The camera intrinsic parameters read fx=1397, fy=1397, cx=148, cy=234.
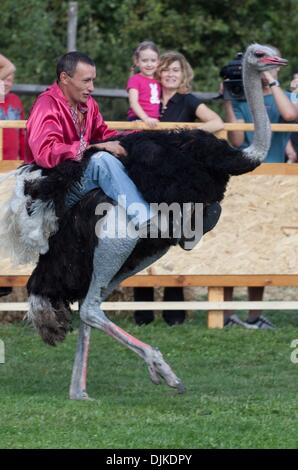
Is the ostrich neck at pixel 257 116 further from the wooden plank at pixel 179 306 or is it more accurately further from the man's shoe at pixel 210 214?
the wooden plank at pixel 179 306

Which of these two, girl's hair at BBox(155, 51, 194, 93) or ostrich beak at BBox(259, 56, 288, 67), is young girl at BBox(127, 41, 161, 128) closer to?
girl's hair at BBox(155, 51, 194, 93)

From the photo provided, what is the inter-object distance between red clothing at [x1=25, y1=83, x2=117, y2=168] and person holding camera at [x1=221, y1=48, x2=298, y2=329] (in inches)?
124

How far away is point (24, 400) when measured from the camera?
7.80 m

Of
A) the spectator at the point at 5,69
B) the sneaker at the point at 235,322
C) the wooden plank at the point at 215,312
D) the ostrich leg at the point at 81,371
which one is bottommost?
the sneaker at the point at 235,322

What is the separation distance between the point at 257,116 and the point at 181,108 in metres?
3.09

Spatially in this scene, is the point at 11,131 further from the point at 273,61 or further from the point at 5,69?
the point at 273,61

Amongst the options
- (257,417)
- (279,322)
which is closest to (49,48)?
(279,322)

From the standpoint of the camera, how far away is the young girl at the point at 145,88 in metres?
11.3

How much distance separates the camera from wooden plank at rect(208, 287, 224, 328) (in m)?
10.9

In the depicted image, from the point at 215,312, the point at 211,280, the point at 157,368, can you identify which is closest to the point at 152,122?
the point at 211,280

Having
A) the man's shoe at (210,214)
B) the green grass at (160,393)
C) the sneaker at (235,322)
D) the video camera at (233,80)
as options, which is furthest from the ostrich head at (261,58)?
the sneaker at (235,322)

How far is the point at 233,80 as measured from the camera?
11.5 metres

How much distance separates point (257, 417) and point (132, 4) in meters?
13.5

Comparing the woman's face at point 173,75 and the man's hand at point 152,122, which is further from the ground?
the woman's face at point 173,75
